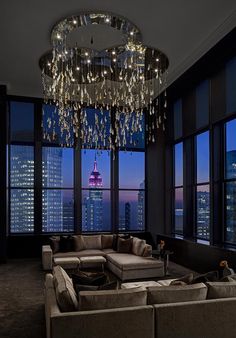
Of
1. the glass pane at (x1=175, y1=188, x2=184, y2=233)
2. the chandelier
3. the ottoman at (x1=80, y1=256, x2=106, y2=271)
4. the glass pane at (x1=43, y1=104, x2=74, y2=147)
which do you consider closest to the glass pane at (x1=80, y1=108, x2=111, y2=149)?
the chandelier

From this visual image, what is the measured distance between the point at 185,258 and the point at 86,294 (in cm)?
567

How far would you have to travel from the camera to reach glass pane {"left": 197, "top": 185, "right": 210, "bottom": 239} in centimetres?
844

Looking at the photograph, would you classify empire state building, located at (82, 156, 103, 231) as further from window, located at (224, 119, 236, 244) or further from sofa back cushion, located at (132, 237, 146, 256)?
window, located at (224, 119, 236, 244)

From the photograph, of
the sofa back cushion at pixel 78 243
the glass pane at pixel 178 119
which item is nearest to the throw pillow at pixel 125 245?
the sofa back cushion at pixel 78 243

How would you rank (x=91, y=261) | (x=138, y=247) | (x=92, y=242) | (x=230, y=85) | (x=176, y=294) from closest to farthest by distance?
1. (x=176, y=294)
2. (x=230, y=85)
3. (x=91, y=261)
4. (x=138, y=247)
5. (x=92, y=242)

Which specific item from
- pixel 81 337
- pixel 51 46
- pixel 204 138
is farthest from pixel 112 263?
pixel 51 46

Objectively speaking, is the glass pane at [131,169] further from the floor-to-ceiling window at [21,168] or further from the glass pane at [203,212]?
the floor-to-ceiling window at [21,168]

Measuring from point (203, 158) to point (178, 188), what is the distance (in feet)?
5.47

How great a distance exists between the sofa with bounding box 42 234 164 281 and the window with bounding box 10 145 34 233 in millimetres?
2099

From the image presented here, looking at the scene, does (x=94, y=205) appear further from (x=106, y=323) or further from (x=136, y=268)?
(x=106, y=323)

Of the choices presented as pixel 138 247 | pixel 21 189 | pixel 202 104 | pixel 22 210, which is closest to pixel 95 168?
pixel 21 189

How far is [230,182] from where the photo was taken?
755cm

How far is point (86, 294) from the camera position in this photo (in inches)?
136

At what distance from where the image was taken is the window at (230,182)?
746cm
